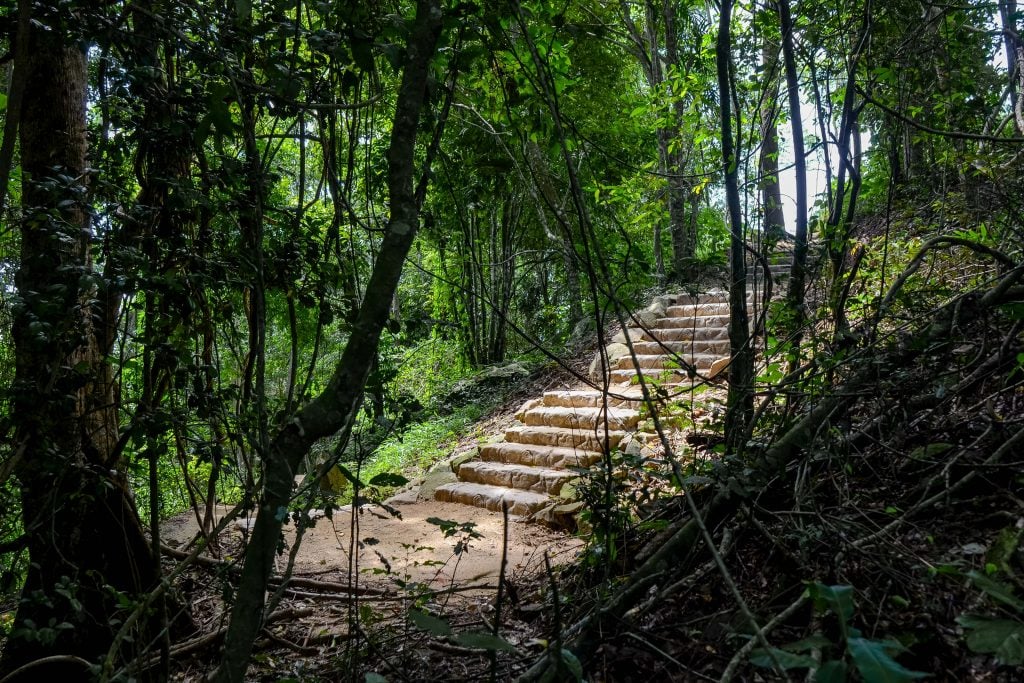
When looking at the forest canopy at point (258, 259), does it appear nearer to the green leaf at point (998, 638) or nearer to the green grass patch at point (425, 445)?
the green leaf at point (998, 638)

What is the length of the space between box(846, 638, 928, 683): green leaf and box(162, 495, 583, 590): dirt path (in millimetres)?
2290

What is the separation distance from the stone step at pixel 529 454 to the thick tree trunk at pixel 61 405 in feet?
11.4

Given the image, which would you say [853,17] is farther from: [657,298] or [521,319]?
[521,319]

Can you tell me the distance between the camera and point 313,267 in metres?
2.40

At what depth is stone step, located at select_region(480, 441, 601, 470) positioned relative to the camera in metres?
5.69

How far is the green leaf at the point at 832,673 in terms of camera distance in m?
0.90

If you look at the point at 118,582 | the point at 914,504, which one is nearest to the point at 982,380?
the point at 914,504

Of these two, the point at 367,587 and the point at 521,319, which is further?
the point at 521,319

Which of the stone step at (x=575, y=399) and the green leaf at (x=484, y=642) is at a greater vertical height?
the green leaf at (x=484, y=642)

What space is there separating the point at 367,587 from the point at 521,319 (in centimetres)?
787

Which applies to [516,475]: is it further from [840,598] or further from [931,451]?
[840,598]

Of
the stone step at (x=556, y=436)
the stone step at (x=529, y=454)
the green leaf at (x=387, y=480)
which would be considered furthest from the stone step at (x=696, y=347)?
the green leaf at (x=387, y=480)

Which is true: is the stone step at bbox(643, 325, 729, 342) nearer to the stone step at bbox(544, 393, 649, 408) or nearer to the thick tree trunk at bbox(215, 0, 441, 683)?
the stone step at bbox(544, 393, 649, 408)

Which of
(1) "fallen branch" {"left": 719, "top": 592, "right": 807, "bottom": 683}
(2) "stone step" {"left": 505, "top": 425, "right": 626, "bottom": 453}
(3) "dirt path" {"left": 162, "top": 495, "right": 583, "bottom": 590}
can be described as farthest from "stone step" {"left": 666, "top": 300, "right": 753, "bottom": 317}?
(1) "fallen branch" {"left": 719, "top": 592, "right": 807, "bottom": 683}
